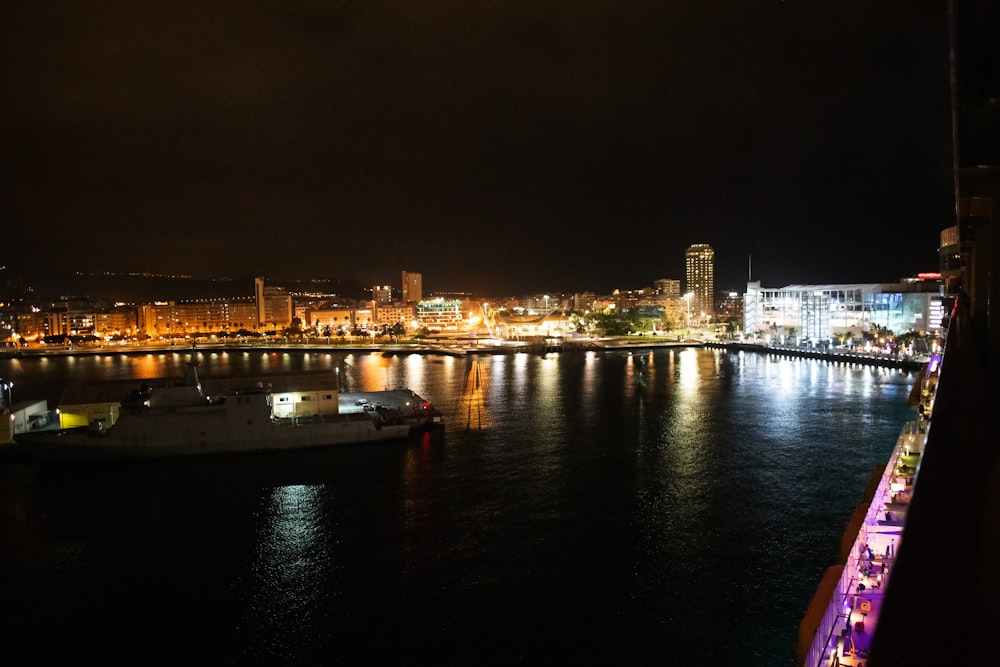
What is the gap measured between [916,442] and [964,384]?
270 centimetres

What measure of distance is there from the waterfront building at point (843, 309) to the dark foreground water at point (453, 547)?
40.8ft

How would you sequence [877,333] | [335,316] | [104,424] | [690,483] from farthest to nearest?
[335,316] < [877,333] < [104,424] < [690,483]

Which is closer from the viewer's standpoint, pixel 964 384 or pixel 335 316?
pixel 964 384

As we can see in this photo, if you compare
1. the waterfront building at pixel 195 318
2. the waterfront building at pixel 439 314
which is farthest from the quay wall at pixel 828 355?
the waterfront building at pixel 195 318

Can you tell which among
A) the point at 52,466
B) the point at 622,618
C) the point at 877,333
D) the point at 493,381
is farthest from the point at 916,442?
the point at 877,333

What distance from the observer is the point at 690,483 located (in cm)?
522

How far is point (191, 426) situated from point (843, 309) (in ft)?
63.9

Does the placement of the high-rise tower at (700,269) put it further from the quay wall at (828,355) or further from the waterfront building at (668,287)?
the quay wall at (828,355)

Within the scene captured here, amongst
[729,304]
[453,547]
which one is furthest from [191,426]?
[729,304]

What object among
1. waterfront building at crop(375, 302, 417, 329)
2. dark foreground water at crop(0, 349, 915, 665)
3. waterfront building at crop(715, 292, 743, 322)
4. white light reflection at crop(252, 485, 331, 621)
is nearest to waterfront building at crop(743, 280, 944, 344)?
dark foreground water at crop(0, 349, 915, 665)

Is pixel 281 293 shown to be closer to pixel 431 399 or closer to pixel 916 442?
pixel 431 399

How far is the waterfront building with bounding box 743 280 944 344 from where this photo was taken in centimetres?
1814

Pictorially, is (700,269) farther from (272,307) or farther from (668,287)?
(272,307)

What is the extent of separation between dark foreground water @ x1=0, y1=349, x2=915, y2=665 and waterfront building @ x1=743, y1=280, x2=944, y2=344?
12421mm
